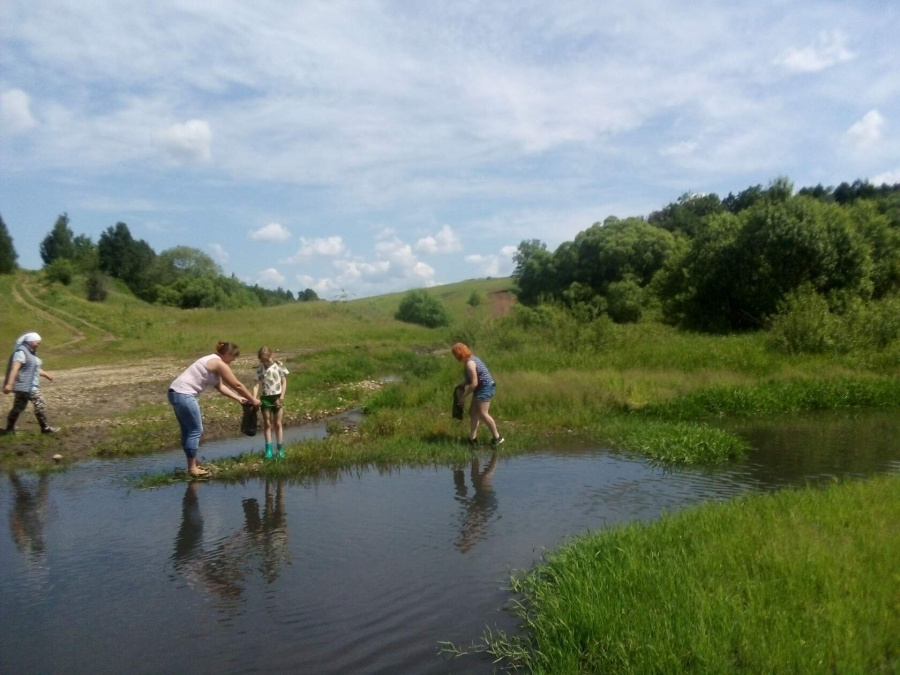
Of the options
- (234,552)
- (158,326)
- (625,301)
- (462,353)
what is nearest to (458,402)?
(462,353)

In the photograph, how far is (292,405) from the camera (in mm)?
18062

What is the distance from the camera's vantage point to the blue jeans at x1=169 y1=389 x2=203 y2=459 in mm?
10633

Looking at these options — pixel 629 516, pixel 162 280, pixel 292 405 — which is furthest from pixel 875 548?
pixel 162 280

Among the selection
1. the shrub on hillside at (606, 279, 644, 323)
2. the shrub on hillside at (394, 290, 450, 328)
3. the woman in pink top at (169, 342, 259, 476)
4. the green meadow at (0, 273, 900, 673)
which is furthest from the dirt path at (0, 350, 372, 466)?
the shrub on hillside at (394, 290, 450, 328)

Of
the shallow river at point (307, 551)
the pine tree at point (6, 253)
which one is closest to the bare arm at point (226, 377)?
the shallow river at point (307, 551)

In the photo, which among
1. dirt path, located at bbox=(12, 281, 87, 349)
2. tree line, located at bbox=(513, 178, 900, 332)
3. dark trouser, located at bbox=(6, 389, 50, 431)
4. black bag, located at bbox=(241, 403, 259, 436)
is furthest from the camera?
dirt path, located at bbox=(12, 281, 87, 349)

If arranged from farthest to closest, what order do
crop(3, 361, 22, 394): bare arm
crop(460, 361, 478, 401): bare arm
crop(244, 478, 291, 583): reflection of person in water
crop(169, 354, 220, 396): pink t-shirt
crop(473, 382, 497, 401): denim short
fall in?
crop(3, 361, 22, 394): bare arm < crop(473, 382, 497, 401): denim short < crop(460, 361, 478, 401): bare arm < crop(169, 354, 220, 396): pink t-shirt < crop(244, 478, 291, 583): reflection of person in water

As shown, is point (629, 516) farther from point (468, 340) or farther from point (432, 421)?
point (468, 340)

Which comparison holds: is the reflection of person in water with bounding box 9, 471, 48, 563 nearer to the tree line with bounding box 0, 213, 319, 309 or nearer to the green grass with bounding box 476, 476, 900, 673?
the green grass with bounding box 476, 476, 900, 673

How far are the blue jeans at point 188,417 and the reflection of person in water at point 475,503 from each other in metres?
3.89

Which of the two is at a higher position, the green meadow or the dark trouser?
the dark trouser

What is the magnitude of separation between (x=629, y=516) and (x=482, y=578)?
253cm

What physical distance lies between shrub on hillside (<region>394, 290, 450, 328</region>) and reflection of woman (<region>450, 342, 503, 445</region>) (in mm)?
63324

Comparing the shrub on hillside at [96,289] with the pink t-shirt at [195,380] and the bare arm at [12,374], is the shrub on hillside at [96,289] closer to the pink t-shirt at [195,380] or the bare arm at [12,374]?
the bare arm at [12,374]
